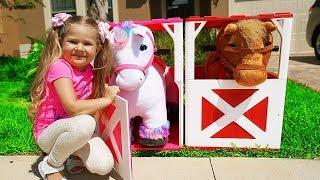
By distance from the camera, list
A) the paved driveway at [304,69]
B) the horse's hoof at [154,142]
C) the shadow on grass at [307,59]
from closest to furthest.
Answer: the horse's hoof at [154,142] < the paved driveway at [304,69] < the shadow on grass at [307,59]

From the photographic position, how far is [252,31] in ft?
9.20

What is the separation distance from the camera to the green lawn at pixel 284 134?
307 centimetres

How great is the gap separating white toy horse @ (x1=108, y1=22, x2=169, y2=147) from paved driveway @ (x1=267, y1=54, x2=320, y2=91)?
367 cm

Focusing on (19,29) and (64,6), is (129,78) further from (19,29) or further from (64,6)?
(19,29)

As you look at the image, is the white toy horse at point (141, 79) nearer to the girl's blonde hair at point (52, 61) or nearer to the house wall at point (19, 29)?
the girl's blonde hair at point (52, 61)

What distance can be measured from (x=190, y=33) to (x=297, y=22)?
8.76 m

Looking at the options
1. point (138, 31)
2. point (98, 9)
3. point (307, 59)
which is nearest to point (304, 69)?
point (307, 59)

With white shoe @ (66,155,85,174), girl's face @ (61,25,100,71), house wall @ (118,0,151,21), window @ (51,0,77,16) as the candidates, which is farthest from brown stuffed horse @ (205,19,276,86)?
window @ (51,0,77,16)

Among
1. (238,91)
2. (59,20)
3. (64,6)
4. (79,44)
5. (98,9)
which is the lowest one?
(238,91)

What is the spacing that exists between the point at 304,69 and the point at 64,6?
6.79 metres

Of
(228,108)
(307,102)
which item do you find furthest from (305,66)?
(228,108)

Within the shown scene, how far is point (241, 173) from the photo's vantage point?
273 centimetres

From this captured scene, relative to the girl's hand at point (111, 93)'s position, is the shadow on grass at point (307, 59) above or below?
below

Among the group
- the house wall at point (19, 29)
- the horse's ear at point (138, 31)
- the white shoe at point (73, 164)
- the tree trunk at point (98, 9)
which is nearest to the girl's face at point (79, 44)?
the horse's ear at point (138, 31)
